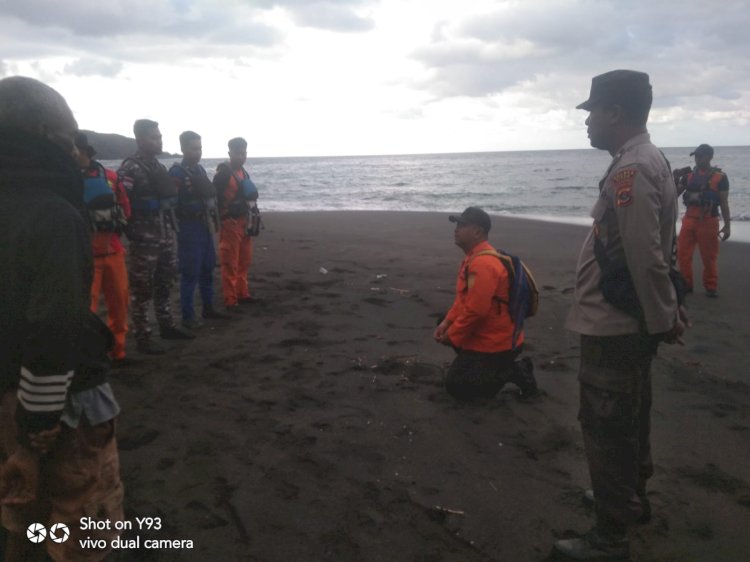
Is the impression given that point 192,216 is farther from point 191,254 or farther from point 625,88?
point 625,88

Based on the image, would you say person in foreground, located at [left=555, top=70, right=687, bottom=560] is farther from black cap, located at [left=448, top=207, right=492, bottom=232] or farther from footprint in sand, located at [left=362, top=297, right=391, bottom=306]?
footprint in sand, located at [left=362, top=297, right=391, bottom=306]

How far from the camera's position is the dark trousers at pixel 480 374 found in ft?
14.4

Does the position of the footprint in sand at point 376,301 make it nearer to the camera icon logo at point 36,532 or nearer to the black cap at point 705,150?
the black cap at point 705,150

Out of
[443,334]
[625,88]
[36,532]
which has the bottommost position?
[36,532]

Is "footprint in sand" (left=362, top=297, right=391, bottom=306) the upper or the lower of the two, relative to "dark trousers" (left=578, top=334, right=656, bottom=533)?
lower

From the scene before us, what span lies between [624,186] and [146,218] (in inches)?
171

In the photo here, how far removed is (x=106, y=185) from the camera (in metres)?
4.62

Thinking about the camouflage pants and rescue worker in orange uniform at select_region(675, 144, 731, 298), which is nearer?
the camouflage pants

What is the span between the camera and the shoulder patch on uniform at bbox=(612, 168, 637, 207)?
2426 mm

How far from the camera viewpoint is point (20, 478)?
77.1 inches

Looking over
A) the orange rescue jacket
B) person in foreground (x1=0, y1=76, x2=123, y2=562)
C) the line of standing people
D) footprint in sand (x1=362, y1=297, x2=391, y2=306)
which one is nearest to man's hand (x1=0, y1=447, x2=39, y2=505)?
person in foreground (x1=0, y1=76, x2=123, y2=562)

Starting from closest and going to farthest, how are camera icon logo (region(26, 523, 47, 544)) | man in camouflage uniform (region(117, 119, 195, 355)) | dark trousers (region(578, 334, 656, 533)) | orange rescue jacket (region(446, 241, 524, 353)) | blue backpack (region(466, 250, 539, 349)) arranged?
camera icon logo (region(26, 523, 47, 544))
dark trousers (region(578, 334, 656, 533))
orange rescue jacket (region(446, 241, 524, 353))
blue backpack (region(466, 250, 539, 349))
man in camouflage uniform (region(117, 119, 195, 355))

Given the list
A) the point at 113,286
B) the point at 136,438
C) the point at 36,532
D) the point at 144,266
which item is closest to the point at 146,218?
the point at 144,266

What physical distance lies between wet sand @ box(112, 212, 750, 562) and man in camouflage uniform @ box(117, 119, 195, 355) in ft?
1.83
